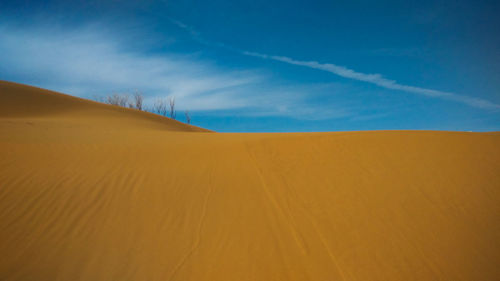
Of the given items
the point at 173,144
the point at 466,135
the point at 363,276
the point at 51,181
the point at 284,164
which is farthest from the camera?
the point at 173,144

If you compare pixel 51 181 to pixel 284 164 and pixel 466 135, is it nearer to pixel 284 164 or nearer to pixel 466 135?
pixel 284 164

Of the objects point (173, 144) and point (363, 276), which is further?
point (173, 144)

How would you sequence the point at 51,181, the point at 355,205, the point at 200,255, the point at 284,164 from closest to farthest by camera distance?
the point at 200,255
the point at 355,205
the point at 51,181
the point at 284,164

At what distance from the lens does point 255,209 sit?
16.6 feet

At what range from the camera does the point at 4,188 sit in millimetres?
5363

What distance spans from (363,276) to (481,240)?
2.21 meters

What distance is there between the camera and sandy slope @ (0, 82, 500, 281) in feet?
12.9

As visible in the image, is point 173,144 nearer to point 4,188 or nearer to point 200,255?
point 4,188

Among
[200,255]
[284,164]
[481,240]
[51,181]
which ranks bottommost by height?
[200,255]

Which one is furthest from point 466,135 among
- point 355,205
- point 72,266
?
point 72,266

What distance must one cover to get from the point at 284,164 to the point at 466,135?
17.9ft

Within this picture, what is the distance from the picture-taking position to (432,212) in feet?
15.9

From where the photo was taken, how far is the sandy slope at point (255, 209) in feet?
12.9

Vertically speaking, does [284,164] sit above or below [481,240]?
above
